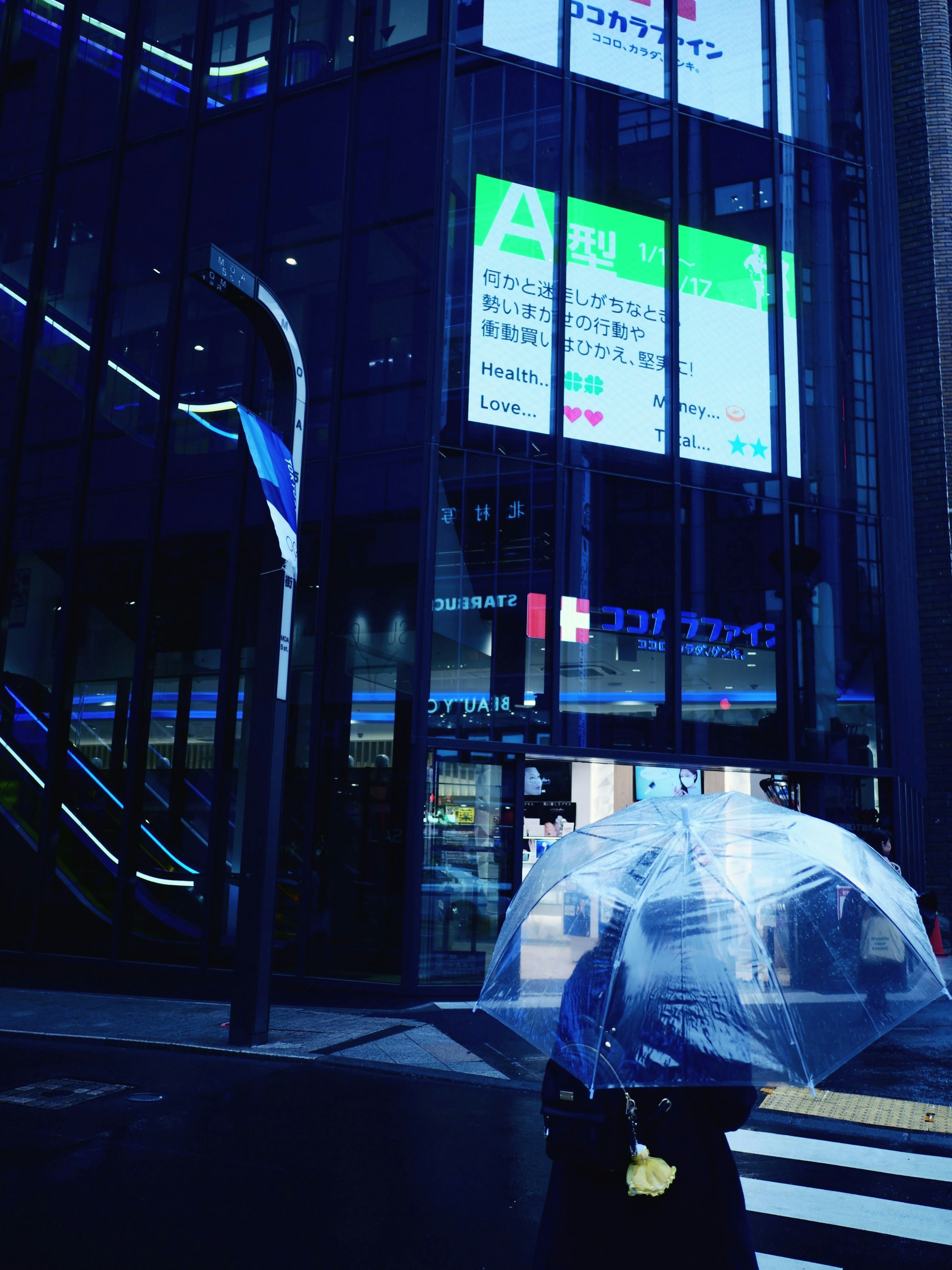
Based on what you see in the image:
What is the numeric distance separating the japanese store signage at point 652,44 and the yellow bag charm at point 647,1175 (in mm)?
13481

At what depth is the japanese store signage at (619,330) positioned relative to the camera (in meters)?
12.8

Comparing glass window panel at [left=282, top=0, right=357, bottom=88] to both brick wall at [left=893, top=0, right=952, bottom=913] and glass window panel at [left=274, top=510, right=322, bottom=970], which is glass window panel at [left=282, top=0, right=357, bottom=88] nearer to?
glass window panel at [left=274, top=510, right=322, bottom=970]

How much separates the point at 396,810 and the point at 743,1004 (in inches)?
347

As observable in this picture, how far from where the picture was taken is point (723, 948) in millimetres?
2900

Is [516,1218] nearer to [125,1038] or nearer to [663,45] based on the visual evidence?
[125,1038]

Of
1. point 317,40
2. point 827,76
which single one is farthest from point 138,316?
point 827,76

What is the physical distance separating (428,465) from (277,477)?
3224mm

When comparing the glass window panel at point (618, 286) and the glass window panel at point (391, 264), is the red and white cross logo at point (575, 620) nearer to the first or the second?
the glass window panel at point (618, 286)

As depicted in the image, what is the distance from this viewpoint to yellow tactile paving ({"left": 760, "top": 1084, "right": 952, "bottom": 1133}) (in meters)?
7.06

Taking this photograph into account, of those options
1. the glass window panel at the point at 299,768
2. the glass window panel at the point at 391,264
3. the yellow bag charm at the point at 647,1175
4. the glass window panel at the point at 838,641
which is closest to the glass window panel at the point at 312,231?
the glass window panel at the point at 391,264

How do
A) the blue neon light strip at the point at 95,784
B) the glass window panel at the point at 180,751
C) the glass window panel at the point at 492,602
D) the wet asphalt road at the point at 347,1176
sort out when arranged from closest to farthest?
the wet asphalt road at the point at 347,1176 → the glass window panel at the point at 492,602 → the glass window panel at the point at 180,751 → the blue neon light strip at the point at 95,784

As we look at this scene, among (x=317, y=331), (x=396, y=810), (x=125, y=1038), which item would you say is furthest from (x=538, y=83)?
(x=125, y=1038)

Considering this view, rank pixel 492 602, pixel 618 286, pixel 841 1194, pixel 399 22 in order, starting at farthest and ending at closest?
1. pixel 618 286
2. pixel 399 22
3. pixel 492 602
4. pixel 841 1194

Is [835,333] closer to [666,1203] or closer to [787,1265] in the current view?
[787,1265]
